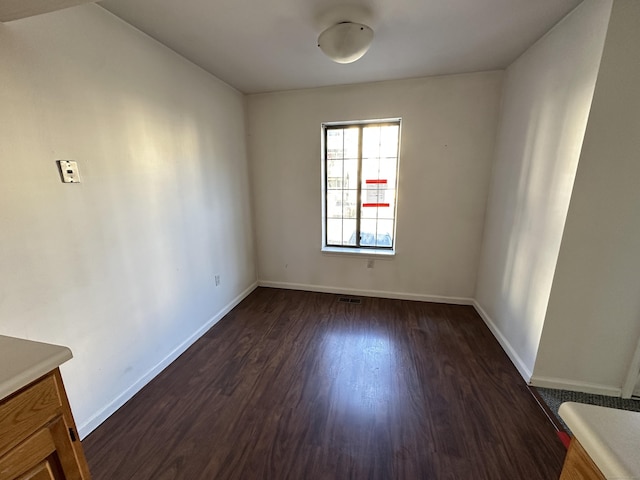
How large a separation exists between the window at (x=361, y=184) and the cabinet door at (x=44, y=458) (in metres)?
2.74

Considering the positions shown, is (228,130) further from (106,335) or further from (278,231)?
(106,335)

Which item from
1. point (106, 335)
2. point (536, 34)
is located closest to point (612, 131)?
point (536, 34)

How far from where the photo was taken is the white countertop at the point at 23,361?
0.71 meters

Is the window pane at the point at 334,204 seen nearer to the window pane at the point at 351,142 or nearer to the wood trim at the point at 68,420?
the window pane at the point at 351,142

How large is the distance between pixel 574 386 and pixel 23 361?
2912 mm

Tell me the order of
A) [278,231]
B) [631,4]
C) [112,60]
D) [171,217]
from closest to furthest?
1. [631,4]
2. [112,60]
3. [171,217]
4. [278,231]

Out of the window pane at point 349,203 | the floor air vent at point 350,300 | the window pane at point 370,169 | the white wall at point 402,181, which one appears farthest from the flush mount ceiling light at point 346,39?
the floor air vent at point 350,300

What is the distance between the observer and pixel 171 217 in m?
2.14

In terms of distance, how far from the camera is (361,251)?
328 cm

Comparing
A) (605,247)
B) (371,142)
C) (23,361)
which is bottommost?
(23,361)

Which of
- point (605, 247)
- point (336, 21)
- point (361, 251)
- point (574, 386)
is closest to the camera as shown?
point (605, 247)

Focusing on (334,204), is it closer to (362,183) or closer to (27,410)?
(362,183)

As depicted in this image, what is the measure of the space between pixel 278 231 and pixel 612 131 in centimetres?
299

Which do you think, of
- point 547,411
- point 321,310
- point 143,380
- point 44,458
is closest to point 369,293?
point 321,310
